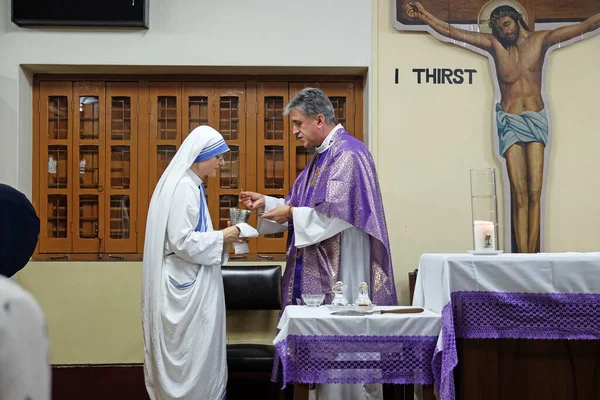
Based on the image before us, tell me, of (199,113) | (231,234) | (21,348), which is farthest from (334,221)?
(21,348)

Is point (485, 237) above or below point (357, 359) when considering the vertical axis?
above

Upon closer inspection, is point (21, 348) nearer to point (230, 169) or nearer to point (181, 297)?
point (181, 297)

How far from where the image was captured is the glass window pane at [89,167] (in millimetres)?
5801

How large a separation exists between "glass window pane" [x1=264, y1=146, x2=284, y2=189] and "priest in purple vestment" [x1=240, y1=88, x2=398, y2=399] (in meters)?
1.52

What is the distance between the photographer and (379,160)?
5594 mm

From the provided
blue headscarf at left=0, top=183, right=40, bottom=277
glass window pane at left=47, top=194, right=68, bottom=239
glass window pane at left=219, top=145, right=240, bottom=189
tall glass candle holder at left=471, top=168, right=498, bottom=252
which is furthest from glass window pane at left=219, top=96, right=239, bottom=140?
blue headscarf at left=0, top=183, right=40, bottom=277

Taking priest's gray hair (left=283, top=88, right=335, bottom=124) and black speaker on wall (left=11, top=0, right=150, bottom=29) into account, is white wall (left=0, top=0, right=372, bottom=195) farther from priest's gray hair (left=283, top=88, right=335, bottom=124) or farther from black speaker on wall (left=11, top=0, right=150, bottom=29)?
priest's gray hair (left=283, top=88, right=335, bottom=124)

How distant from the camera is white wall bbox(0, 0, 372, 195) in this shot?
218 inches

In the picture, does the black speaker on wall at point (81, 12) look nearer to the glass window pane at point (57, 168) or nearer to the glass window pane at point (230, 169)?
the glass window pane at point (57, 168)

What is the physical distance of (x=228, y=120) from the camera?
5.82 metres

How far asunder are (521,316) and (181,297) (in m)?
1.75

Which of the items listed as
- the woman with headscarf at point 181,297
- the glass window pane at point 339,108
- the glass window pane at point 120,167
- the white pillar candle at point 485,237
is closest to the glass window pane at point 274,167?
the glass window pane at point 339,108

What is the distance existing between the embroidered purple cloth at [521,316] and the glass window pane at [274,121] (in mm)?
2880

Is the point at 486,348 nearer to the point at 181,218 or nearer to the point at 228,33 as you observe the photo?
the point at 181,218
